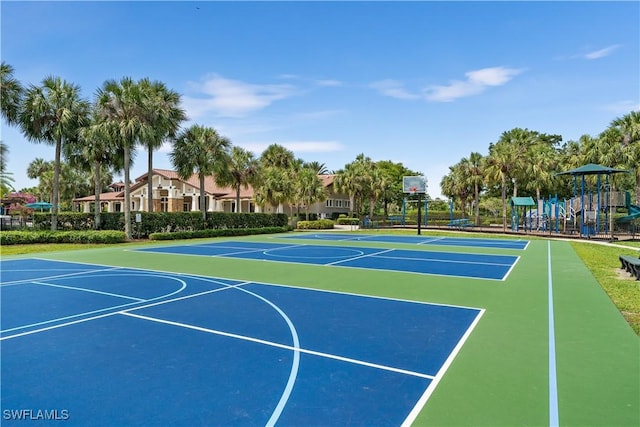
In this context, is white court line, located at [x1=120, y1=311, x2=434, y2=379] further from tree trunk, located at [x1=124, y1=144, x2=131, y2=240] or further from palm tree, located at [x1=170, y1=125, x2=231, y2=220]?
palm tree, located at [x1=170, y1=125, x2=231, y2=220]

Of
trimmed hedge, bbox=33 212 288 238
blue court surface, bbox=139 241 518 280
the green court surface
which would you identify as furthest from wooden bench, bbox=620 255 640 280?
trimmed hedge, bbox=33 212 288 238

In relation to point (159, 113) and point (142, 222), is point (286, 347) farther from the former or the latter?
point (159, 113)

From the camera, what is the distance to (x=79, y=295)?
10.2 m

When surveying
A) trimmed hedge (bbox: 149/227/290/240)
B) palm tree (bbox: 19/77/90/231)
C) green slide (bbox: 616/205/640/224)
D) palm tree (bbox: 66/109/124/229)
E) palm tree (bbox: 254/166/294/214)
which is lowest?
trimmed hedge (bbox: 149/227/290/240)

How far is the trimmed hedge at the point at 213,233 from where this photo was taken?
28.9m

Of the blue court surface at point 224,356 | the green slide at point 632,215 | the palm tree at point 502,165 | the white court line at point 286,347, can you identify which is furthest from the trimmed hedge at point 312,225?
the white court line at point 286,347

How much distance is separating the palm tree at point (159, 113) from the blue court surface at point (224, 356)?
21.1 metres

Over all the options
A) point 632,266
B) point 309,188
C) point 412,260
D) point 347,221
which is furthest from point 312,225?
point 632,266

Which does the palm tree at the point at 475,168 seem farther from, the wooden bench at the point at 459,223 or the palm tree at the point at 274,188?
the palm tree at the point at 274,188

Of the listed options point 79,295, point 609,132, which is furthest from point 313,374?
point 609,132

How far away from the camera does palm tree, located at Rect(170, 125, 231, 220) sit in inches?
1324

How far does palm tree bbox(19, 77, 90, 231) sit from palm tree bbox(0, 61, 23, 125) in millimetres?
346

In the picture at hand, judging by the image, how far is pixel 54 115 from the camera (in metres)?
28.0

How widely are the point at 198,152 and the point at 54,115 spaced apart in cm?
986
